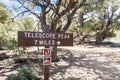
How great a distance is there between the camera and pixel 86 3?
37.6ft

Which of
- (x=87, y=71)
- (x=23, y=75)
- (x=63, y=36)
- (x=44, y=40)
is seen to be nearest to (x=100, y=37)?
(x=87, y=71)

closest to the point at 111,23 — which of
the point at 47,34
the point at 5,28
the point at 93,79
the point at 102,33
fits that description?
the point at 102,33

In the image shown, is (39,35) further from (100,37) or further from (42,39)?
(100,37)

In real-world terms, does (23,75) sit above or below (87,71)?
above

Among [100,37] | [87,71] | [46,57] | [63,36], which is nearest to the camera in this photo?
[46,57]

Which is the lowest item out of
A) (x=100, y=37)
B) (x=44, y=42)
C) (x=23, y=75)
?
(x=23, y=75)

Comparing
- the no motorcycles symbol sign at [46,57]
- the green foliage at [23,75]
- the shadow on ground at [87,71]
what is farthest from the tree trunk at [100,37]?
the no motorcycles symbol sign at [46,57]

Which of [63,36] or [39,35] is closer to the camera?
[39,35]

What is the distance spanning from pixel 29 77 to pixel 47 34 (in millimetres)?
2177

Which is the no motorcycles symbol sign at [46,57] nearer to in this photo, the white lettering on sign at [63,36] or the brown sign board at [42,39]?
the brown sign board at [42,39]

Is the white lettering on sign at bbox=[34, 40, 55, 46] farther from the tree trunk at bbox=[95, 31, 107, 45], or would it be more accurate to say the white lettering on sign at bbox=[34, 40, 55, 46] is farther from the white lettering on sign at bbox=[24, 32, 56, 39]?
the tree trunk at bbox=[95, 31, 107, 45]

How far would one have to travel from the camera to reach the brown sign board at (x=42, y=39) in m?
5.85

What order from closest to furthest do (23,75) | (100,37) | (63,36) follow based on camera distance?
(63,36) → (23,75) → (100,37)

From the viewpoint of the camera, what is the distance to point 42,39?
19.7ft
